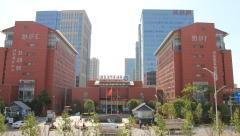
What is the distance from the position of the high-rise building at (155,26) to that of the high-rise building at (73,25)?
124 ft

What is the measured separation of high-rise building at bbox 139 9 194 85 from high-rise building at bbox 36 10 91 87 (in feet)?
124

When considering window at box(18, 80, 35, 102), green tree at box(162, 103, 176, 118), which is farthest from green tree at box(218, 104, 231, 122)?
window at box(18, 80, 35, 102)

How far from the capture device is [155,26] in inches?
6831

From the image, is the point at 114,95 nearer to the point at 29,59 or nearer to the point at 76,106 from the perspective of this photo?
the point at 76,106

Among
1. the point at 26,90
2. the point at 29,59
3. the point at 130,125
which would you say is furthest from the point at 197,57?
the point at 130,125

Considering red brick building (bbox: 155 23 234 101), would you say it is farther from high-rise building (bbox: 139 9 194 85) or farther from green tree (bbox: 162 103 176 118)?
high-rise building (bbox: 139 9 194 85)

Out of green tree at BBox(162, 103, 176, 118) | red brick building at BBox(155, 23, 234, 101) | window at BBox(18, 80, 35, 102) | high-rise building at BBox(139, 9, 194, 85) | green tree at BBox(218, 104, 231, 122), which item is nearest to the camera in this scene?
green tree at BBox(162, 103, 176, 118)

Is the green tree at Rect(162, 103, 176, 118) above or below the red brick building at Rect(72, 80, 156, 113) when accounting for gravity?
below

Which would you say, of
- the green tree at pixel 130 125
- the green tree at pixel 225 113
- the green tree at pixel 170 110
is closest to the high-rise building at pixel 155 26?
the green tree at pixel 170 110

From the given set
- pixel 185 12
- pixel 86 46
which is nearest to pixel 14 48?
pixel 86 46

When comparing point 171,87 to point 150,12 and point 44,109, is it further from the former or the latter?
point 150,12

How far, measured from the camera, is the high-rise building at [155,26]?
6747 inches

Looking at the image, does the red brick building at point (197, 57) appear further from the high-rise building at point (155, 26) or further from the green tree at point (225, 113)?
the high-rise building at point (155, 26)

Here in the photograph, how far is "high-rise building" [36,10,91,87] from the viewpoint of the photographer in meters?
173
